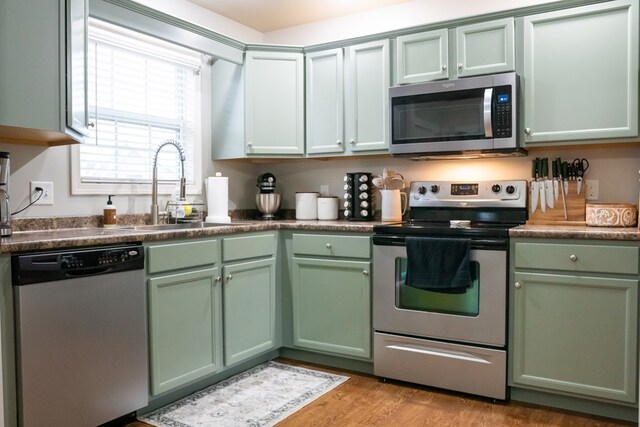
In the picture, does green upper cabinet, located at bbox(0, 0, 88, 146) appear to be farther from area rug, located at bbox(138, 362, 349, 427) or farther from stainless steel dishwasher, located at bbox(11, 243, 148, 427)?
area rug, located at bbox(138, 362, 349, 427)

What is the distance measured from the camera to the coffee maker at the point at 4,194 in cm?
217

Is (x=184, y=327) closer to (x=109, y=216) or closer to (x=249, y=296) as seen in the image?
(x=249, y=296)

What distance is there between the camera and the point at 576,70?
2.71m

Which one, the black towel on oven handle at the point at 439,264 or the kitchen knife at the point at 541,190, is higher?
the kitchen knife at the point at 541,190

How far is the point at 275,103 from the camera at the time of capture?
11.6 ft

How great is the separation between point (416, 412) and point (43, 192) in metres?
2.15

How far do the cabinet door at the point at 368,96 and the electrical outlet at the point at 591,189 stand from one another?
46.1 inches

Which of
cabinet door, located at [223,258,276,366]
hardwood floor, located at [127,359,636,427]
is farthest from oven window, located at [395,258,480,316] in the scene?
cabinet door, located at [223,258,276,366]

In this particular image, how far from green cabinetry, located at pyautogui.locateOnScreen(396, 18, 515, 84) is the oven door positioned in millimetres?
1020

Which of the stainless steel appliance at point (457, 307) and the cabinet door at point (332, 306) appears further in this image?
the cabinet door at point (332, 306)

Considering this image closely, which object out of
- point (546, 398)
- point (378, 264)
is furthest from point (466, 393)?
point (378, 264)

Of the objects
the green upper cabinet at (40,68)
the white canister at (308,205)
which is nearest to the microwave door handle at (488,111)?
the white canister at (308,205)

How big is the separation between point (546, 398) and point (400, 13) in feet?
8.34

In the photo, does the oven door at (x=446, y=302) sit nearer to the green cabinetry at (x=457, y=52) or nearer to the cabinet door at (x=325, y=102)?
the cabinet door at (x=325, y=102)
